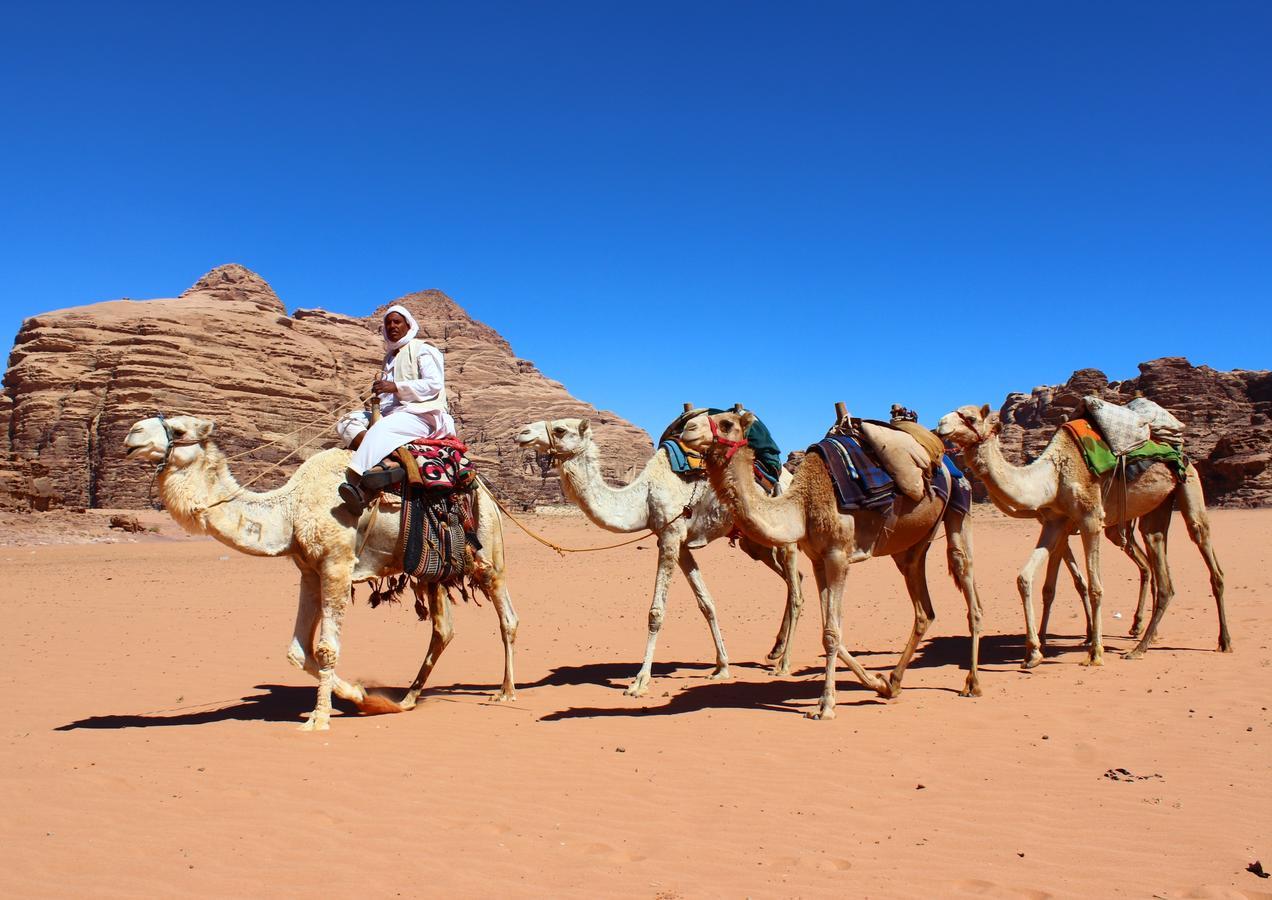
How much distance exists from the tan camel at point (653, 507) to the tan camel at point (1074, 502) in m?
2.39

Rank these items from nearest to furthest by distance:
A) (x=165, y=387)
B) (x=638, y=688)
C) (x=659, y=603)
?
(x=638, y=688) < (x=659, y=603) < (x=165, y=387)

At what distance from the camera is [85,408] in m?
62.1

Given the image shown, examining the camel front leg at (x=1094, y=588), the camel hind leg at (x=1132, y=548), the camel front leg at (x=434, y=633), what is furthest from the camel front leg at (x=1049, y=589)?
the camel front leg at (x=434, y=633)

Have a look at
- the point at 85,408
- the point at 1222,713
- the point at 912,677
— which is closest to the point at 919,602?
the point at 912,677

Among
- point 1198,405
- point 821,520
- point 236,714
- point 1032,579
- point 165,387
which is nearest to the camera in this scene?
point 821,520

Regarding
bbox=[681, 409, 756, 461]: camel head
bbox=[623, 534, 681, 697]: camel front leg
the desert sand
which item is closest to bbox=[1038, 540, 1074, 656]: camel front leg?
the desert sand

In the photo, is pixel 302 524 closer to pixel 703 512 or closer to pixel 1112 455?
pixel 703 512

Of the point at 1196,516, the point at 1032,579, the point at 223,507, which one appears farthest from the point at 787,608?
the point at 223,507

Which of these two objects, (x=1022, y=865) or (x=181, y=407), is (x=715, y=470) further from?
(x=181, y=407)

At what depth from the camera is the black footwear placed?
702 centimetres

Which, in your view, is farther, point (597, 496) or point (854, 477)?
point (597, 496)

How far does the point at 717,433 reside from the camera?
689 cm

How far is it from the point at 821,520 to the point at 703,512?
1.99 meters

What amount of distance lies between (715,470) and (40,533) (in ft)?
123
